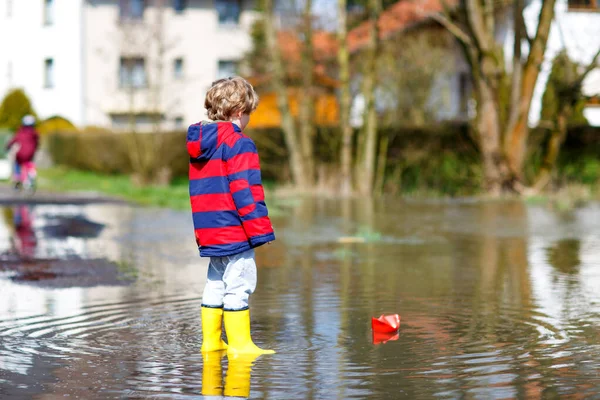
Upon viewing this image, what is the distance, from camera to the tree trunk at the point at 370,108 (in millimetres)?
24219

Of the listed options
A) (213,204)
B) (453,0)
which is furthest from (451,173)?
(213,204)

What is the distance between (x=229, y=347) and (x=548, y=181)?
18.4 metres

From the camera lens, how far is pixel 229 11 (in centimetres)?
5709

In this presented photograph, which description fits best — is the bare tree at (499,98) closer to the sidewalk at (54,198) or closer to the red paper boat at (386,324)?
the sidewalk at (54,198)

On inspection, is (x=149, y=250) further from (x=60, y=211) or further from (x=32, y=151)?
(x=32, y=151)

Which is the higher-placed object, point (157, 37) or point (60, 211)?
point (157, 37)

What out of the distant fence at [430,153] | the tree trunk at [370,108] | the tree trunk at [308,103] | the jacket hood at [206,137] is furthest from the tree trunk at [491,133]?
the jacket hood at [206,137]

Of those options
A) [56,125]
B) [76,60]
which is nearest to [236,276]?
[56,125]

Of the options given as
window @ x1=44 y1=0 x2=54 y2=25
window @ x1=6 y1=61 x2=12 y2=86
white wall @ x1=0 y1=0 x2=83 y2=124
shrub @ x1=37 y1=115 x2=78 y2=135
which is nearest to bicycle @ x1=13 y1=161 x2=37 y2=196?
shrub @ x1=37 y1=115 x2=78 y2=135

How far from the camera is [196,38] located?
56.2 m

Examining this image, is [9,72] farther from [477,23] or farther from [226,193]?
[226,193]

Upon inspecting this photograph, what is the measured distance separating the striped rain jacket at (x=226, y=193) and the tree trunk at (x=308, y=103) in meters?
18.6

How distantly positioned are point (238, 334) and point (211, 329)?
6.9 inches

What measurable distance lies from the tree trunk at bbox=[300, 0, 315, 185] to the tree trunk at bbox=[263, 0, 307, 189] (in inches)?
6.3
